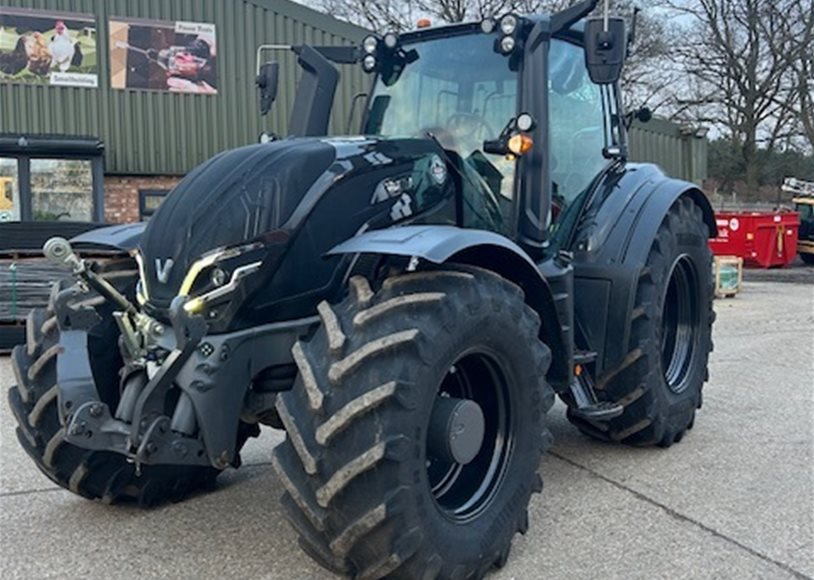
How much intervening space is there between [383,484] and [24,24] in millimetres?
14316

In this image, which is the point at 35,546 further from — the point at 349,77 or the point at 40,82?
the point at 349,77

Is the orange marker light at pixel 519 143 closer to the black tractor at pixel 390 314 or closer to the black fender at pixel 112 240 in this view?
the black tractor at pixel 390 314

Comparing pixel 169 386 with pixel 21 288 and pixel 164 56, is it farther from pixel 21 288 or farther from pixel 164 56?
pixel 164 56

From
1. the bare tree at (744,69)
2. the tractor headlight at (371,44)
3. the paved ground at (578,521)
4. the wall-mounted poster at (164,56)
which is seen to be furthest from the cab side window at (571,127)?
the bare tree at (744,69)

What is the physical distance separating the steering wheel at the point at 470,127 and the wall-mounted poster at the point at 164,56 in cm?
1225

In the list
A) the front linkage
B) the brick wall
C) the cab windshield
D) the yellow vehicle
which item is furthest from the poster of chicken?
Result: the yellow vehicle

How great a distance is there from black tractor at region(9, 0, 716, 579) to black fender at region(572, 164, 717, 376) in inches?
0.5

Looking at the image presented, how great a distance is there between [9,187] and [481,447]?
1339 cm

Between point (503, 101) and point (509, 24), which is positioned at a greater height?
point (509, 24)

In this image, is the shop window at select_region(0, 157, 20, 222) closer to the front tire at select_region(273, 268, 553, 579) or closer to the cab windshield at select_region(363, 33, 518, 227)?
the cab windshield at select_region(363, 33, 518, 227)

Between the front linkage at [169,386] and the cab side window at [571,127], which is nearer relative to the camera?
the front linkage at [169,386]

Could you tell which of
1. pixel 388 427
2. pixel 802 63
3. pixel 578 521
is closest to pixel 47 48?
pixel 578 521

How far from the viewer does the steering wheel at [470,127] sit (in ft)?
14.7

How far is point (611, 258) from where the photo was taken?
482 centimetres
